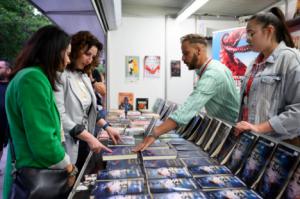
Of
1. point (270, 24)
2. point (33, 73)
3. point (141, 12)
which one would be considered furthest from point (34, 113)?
point (141, 12)

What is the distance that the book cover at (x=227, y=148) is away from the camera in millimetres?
1248

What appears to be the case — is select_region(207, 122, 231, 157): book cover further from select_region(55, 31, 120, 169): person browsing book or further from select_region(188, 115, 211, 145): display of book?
select_region(55, 31, 120, 169): person browsing book

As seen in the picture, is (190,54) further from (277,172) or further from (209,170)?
(277,172)

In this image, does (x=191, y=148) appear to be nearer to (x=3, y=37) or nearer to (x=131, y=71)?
(x=3, y=37)

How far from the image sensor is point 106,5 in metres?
2.65

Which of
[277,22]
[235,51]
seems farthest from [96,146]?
[235,51]

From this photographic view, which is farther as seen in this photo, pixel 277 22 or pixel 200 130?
pixel 200 130

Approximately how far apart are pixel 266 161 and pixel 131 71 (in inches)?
148

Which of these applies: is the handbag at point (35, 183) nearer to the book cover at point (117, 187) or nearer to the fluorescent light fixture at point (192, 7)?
the book cover at point (117, 187)

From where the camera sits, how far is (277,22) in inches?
Answer: 58.0

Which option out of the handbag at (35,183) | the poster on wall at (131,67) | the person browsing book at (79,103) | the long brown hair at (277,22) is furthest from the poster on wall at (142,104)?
the handbag at (35,183)

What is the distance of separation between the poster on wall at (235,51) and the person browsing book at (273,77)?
2.10 m

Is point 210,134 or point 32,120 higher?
point 32,120

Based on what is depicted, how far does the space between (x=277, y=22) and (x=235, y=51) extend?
7.75 ft
